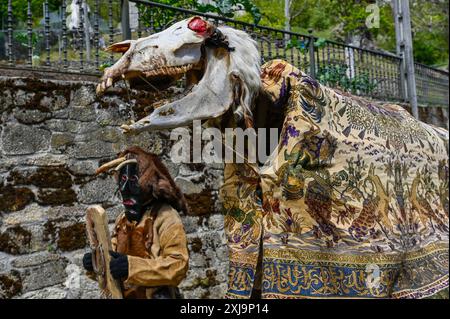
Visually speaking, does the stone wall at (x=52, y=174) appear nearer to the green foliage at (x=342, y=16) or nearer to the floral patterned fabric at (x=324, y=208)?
the floral patterned fabric at (x=324, y=208)

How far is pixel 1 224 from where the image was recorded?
11.0ft

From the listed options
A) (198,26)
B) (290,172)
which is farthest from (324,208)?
(198,26)

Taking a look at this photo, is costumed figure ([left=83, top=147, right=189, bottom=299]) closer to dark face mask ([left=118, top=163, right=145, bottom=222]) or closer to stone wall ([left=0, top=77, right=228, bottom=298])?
dark face mask ([left=118, top=163, right=145, bottom=222])

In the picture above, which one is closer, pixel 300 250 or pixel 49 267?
pixel 300 250

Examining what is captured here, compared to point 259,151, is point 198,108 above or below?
above

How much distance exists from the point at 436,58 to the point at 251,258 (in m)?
17.3

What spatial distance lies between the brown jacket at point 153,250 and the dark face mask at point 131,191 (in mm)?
35

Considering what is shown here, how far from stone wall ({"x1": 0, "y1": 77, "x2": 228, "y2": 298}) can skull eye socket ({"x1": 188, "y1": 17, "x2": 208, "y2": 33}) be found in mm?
1201

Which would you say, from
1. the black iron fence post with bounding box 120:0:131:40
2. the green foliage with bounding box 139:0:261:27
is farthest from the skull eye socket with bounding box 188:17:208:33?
the green foliage with bounding box 139:0:261:27

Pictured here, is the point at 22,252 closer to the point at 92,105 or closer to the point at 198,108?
the point at 92,105
